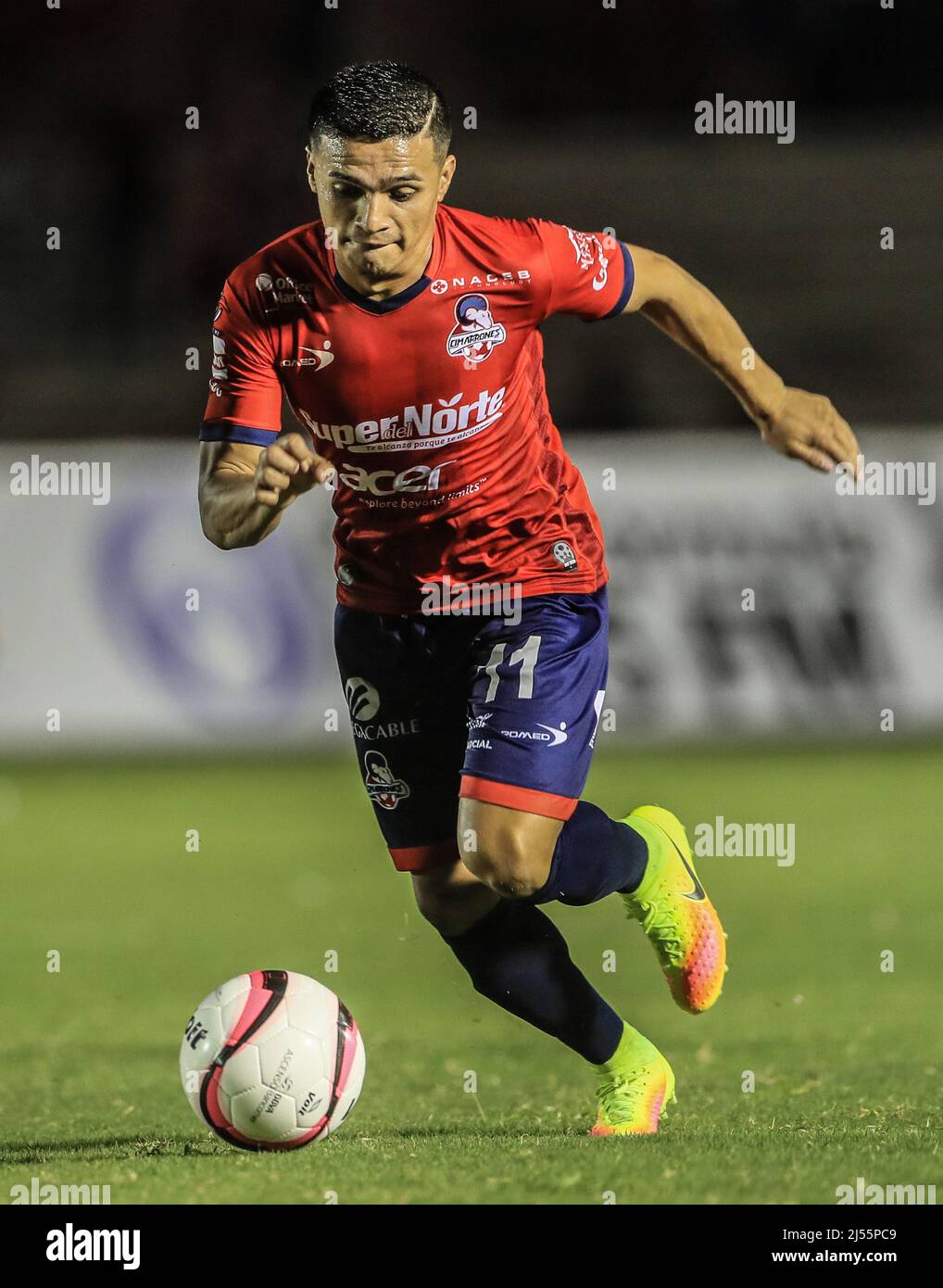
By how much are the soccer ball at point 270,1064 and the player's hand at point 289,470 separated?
1.36m

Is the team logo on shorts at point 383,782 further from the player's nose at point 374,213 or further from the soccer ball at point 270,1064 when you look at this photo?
the player's nose at point 374,213

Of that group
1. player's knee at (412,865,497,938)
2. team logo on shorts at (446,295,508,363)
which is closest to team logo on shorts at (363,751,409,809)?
player's knee at (412,865,497,938)

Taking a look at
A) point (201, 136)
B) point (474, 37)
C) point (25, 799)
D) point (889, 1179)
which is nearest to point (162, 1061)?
point (889, 1179)

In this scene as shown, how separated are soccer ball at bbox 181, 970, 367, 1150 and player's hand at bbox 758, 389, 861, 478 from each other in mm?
1881

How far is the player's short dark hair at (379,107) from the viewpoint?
437cm

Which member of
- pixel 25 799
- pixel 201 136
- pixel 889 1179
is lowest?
pixel 25 799

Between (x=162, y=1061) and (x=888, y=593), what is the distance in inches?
270

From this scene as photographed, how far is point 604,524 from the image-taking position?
464 inches

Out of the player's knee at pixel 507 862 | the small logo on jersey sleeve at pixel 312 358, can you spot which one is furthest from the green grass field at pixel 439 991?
the small logo on jersey sleeve at pixel 312 358

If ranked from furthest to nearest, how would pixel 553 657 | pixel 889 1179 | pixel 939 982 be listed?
pixel 939 982 → pixel 553 657 → pixel 889 1179

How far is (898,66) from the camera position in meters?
17.0

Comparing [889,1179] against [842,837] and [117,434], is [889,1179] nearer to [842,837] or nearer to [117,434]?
[842,837]

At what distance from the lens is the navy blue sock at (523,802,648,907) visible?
15.8 ft

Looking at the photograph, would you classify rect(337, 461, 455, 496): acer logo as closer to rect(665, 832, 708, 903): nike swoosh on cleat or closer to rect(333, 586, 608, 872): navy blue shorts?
rect(333, 586, 608, 872): navy blue shorts
